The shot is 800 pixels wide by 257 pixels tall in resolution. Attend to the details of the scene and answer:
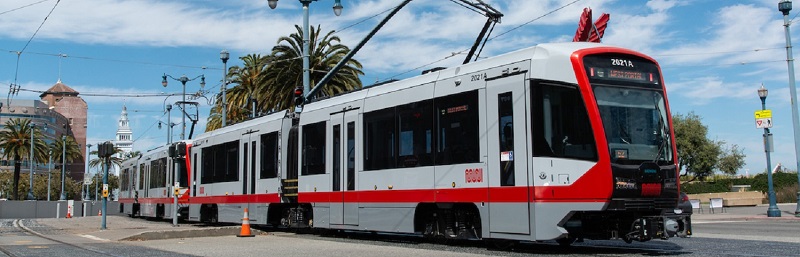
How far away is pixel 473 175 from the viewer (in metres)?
12.9

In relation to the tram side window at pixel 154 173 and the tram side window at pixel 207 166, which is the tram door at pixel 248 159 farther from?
the tram side window at pixel 154 173

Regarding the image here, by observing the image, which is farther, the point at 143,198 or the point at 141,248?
the point at 143,198

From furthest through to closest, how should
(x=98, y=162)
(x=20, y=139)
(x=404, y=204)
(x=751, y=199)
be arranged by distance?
1. (x=98, y=162)
2. (x=20, y=139)
3. (x=751, y=199)
4. (x=404, y=204)

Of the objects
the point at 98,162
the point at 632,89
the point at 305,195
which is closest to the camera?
the point at 632,89

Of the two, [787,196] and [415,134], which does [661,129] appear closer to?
[415,134]

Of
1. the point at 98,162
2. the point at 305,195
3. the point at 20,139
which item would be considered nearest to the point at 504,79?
the point at 305,195

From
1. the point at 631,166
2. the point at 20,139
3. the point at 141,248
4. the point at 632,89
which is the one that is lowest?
the point at 141,248

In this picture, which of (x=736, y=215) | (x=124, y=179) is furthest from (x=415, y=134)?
(x=124, y=179)

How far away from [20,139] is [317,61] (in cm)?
4243

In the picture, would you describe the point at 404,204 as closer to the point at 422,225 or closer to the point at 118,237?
the point at 422,225

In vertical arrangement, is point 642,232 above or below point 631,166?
below

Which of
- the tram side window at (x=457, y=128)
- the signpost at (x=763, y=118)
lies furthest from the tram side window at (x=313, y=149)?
the signpost at (x=763, y=118)

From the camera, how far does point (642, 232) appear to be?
11.4 meters

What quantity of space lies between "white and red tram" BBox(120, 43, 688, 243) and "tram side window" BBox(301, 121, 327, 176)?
61mm
